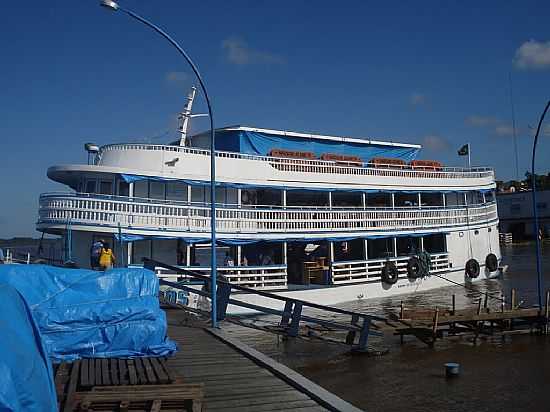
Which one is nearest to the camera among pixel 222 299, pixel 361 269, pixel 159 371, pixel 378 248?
pixel 159 371

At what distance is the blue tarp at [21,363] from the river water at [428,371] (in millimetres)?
7126

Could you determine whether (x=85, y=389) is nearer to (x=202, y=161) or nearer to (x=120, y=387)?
(x=120, y=387)

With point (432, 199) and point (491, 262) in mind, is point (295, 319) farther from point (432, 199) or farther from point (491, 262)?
point (432, 199)

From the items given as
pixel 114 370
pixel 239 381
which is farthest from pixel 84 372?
pixel 239 381

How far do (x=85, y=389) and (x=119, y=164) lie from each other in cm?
1351

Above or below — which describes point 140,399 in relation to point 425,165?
below

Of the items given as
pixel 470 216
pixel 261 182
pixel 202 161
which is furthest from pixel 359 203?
pixel 202 161

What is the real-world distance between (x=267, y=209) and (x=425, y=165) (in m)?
11.6

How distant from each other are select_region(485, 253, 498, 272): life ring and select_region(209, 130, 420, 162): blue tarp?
7.27 m

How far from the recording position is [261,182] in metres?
21.3

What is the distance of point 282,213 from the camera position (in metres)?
21.0

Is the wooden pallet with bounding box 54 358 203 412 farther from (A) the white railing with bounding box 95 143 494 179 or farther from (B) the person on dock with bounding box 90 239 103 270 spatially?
(A) the white railing with bounding box 95 143 494 179

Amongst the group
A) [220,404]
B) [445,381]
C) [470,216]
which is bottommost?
[445,381]

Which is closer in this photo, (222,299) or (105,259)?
(222,299)
